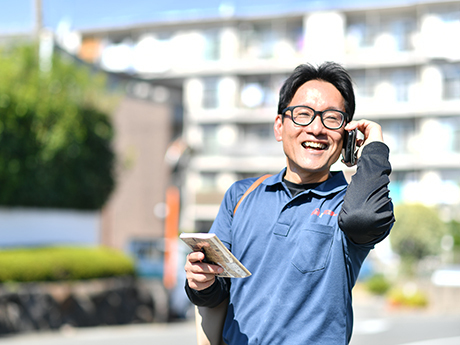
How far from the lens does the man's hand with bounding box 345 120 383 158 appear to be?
2268 mm

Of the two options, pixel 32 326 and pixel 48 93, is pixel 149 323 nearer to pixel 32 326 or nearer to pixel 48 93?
pixel 32 326

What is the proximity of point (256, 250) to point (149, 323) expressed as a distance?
11491mm

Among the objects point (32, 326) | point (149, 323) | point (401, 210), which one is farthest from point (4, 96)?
point (401, 210)

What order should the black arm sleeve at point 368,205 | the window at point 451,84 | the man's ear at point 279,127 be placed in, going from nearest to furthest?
the black arm sleeve at point 368,205 → the man's ear at point 279,127 → the window at point 451,84

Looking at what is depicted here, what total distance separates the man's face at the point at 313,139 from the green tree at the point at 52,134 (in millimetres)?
10105

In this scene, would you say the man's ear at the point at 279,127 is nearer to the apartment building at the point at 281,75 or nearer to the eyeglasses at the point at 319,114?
the eyeglasses at the point at 319,114

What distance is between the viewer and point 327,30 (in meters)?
36.4

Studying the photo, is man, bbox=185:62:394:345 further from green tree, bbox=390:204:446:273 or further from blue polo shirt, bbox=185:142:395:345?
green tree, bbox=390:204:446:273

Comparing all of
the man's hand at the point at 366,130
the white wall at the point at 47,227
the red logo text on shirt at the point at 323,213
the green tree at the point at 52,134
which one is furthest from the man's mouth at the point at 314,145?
the white wall at the point at 47,227

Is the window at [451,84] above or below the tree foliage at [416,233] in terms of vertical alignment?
above

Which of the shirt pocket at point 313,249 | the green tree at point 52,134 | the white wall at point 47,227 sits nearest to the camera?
the shirt pocket at point 313,249

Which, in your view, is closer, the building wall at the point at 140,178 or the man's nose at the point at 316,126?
the man's nose at the point at 316,126

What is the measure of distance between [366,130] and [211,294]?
819 millimetres

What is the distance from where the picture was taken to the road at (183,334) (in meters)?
10.4
